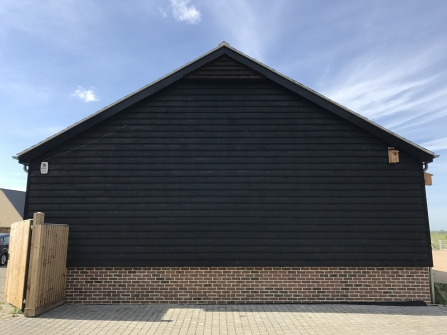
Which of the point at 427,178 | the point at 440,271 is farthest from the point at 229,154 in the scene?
the point at 440,271

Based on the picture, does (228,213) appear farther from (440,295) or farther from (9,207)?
(9,207)

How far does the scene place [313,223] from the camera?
8500mm

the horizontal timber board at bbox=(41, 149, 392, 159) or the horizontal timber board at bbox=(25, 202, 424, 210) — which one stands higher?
the horizontal timber board at bbox=(41, 149, 392, 159)

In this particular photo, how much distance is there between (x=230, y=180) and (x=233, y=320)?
10.5 ft

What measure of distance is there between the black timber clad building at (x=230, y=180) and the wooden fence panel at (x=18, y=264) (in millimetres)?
830

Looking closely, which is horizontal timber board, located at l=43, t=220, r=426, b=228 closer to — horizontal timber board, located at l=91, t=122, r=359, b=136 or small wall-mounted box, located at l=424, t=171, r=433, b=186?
small wall-mounted box, located at l=424, t=171, r=433, b=186

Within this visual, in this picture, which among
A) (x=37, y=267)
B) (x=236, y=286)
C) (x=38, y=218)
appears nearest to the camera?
(x=37, y=267)

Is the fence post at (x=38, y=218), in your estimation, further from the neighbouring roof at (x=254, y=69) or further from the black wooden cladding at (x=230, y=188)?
the neighbouring roof at (x=254, y=69)

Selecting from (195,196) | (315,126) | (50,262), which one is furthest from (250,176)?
(50,262)

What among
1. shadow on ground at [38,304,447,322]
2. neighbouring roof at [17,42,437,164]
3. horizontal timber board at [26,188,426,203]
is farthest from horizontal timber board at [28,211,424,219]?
shadow on ground at [38,304,447,322]

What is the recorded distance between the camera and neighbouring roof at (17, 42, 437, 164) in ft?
28.3

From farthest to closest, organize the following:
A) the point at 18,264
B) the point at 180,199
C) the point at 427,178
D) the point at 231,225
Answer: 1. the point at 427,178
2. the point at 180,199
3. the point at 231,225
4. the point at 18,264

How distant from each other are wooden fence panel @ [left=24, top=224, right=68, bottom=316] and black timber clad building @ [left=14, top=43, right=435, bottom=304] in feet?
1.31

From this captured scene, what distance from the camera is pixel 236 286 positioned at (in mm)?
8328
